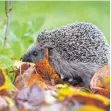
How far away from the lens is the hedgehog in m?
2.49

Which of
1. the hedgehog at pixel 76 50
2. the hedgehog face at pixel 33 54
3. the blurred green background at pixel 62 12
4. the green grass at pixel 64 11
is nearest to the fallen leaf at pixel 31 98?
the hedgehog at pixel 76 50

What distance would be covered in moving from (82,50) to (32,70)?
461 mm

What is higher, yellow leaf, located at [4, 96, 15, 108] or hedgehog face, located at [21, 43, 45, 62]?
hedgehog face, located at [21, 43, 45, 62]

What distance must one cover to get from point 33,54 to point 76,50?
356mm

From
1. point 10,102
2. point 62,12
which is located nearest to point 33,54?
point 10,102

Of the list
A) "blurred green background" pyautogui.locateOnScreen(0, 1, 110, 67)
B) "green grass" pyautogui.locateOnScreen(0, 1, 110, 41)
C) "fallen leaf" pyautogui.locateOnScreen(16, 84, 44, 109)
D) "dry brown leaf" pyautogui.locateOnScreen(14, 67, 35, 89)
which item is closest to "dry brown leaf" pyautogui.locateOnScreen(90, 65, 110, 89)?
"dry brown leaf" pyautogui.locateOnScreen(14, 67, 35, 89)

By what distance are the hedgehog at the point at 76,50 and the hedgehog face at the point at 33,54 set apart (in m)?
0.03

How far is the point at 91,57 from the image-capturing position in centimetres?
251

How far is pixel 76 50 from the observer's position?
99.7 inches

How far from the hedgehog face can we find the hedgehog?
0.03 m

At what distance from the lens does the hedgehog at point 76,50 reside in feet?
8.18

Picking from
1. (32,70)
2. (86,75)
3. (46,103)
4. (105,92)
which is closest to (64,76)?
(86,75)

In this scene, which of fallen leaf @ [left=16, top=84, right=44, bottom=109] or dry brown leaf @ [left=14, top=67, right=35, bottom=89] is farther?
dry brown leaf @ [left=14, top=67, right=35, bottom=89]

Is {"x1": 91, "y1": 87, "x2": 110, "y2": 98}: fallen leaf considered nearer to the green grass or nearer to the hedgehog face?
the hedgehog face
